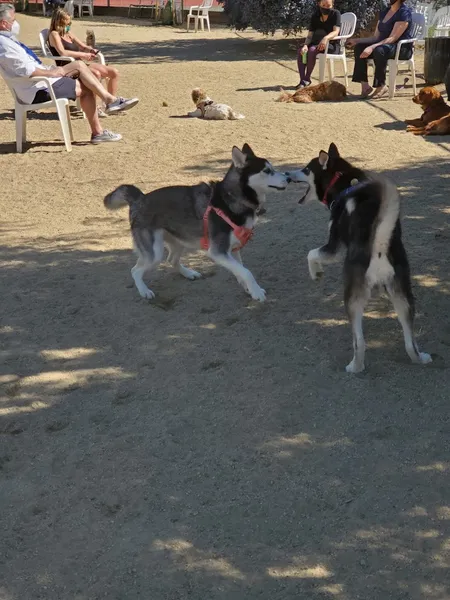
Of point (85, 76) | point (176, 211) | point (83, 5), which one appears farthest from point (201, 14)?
point (176, 211)

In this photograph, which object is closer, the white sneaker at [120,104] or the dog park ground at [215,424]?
the dog park ground at [215,424]

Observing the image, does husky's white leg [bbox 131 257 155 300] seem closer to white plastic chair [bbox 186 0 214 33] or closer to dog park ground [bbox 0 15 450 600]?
dog park ground [bbox 0 15 450 600]

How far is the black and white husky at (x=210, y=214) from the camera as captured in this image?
5.43 m

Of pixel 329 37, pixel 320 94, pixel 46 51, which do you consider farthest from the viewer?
pixel 329 37

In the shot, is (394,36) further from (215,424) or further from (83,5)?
(83,5)

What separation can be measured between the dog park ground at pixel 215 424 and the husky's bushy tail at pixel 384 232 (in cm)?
64

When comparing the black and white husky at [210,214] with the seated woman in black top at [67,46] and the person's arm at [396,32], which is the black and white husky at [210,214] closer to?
the seated woman in black top at [67,46]

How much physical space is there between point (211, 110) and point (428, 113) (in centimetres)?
301

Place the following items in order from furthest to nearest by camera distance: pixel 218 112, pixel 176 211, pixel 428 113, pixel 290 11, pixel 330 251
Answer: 1. pixel 290 11
2. pixel 218 112
3. pixel 428 113
4. pixel 176 211
5. pixel 330 251

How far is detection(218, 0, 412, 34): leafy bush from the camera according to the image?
58.6ft

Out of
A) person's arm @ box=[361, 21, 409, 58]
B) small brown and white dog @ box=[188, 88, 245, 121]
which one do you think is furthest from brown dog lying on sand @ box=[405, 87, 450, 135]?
small brown and white dog @ box=[188, 88, 245, 121]

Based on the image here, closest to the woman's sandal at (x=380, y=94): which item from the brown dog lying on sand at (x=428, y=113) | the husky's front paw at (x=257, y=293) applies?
the brown dog lying on sand at (x=428, y=113)

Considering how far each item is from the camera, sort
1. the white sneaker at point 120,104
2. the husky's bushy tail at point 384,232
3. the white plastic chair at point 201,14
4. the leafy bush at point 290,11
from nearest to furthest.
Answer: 1. the husky's bushy tail at point 384,232
2. the white sneaker at point 120,104
3. the leafy bush at point 290,11
4. the white plastic chair at point 201,14

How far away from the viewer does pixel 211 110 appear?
37.0 ft
